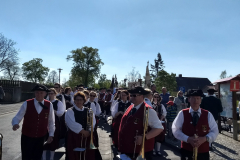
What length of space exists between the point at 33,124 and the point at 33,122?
0.04 m

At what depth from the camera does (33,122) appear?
439cm

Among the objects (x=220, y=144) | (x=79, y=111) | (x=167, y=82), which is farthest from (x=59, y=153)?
(x=167, y=82)

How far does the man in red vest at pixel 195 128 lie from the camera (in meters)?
3.41

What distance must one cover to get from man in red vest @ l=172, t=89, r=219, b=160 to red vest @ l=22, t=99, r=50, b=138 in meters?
2.77

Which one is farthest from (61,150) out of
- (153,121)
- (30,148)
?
(153,121)

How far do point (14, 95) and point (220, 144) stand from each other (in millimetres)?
23230

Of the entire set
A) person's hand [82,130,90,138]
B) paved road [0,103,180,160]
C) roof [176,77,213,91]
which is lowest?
paved road [0,103,180,160]

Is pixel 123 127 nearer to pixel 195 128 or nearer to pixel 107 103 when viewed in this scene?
pixel 195 128

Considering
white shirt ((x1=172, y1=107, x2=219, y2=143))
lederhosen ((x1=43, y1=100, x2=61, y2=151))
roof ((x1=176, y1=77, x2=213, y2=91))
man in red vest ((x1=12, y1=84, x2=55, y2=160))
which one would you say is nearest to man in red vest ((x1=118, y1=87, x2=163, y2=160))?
white shirt ((x1=172, y1=107, x2=219, y2=143))

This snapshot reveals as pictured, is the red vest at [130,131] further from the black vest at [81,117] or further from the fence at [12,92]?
the fence at [12,92]

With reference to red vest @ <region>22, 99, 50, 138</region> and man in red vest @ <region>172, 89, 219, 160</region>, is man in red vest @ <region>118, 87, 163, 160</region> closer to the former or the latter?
man in red vest @ <region>172, 89, 219, 160</region>

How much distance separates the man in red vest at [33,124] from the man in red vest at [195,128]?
2760 millimetres

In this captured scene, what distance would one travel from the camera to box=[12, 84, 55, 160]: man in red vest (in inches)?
171

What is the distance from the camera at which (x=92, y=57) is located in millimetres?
59969
